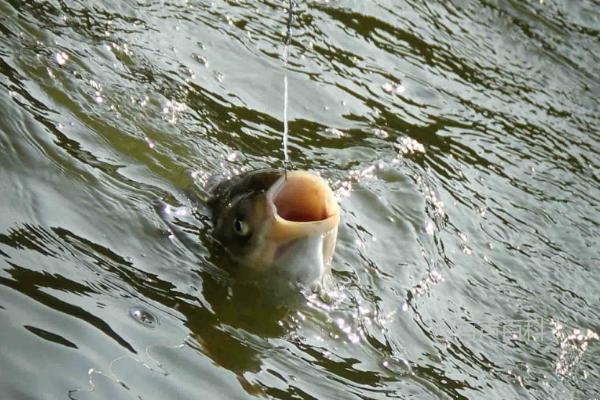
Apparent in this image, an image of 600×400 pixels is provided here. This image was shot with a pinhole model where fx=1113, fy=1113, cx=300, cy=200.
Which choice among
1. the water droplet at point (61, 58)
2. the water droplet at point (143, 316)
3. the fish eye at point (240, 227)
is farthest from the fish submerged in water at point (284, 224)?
the water droplet at point (61, 58)

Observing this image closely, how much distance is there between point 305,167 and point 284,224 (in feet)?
5.82

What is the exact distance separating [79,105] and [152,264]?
142 centimetres

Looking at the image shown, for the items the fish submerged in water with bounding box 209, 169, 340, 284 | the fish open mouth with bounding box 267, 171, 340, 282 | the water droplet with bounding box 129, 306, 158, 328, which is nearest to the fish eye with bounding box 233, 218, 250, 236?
the fish submerged in water with bounding box 209, 169, 340, 284

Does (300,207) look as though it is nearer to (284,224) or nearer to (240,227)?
(284,224)

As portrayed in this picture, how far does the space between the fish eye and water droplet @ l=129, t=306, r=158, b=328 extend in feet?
2.35

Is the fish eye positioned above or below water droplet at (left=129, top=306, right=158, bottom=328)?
above

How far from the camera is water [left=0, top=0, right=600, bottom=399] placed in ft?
13.9

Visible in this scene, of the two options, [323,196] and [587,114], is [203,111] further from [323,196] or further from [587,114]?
[587,114]

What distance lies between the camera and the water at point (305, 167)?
4242 millimetres

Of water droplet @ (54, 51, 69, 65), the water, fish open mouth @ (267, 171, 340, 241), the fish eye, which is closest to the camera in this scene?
the water

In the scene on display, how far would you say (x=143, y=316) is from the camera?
4.31 m

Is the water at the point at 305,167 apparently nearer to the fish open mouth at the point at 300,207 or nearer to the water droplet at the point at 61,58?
the water droplet at the point at 61,58

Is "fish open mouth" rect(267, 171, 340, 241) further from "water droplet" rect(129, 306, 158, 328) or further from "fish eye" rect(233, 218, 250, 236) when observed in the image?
"water droplet" rect(129, 306, 158, 328)

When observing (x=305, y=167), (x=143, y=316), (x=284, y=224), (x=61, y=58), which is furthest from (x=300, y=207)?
(x=61, y=58)
